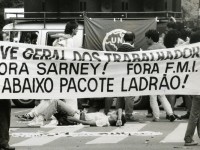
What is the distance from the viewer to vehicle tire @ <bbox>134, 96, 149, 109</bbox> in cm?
2019

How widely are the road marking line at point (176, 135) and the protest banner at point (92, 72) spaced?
84 centimetres

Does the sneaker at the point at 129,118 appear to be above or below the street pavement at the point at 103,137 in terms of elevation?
above

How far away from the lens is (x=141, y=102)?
66.5ft

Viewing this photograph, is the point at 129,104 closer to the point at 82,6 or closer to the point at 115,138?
the point at 115,138

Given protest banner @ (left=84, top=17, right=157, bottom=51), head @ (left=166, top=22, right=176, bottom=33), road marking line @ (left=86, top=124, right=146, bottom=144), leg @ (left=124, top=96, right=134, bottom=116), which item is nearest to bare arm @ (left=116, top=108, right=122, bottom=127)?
road marking line @ (left=86, top=124, right=146, bottom=144)

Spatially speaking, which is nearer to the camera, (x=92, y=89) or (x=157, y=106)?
(x=92, y=89)

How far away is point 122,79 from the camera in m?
13.8

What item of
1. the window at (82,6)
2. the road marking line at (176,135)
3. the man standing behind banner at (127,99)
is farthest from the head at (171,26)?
the window at (82,6)

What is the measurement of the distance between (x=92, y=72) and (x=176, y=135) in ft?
7.34

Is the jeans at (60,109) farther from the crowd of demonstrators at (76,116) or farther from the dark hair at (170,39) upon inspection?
the dark hair at (170,39)

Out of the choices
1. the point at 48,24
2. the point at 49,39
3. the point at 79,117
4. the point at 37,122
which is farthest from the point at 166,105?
the point at 48,24

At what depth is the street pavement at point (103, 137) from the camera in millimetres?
13372

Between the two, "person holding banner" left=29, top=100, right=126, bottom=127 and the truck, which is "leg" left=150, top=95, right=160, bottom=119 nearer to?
"person holding banner" left=29, top=100, right=126, bottom=127

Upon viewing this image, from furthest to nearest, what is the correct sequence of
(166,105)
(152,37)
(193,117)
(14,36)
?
(14,36)
(152,37)
(166,105)
(193,117)
